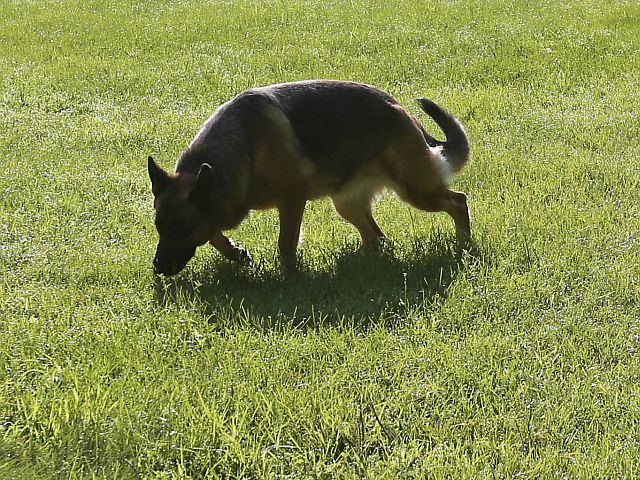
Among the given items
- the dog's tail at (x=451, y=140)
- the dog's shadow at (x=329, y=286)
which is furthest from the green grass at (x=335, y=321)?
the dog's tail at (x=451, y=140)

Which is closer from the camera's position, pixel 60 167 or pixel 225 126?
pixel 225 126

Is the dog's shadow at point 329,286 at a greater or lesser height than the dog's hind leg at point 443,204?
lesser

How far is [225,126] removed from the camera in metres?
5.83

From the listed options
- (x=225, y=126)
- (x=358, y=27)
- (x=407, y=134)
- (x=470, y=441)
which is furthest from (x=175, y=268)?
(x=358, y=27)

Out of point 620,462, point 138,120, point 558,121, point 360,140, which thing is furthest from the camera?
point 138,120

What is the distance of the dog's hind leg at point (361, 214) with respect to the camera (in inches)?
254

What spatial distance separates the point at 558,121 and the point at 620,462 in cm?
648

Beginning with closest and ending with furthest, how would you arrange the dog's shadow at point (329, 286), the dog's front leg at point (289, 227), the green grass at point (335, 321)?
the green grass at point (335, 321), the dog's shadow at point (329, 286), the dog's front leg at point (289, 227)

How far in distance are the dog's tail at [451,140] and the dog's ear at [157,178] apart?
2107 millimetres

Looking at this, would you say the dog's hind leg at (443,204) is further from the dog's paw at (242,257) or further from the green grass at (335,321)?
the dog's paw at (242,257)

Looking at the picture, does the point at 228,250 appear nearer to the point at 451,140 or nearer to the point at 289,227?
the point at 289,227

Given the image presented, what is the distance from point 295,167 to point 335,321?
1.28 metres

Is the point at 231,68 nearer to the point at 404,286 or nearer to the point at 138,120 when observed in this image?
the point at 138,120

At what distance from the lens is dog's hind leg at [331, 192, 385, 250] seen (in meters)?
6.45
